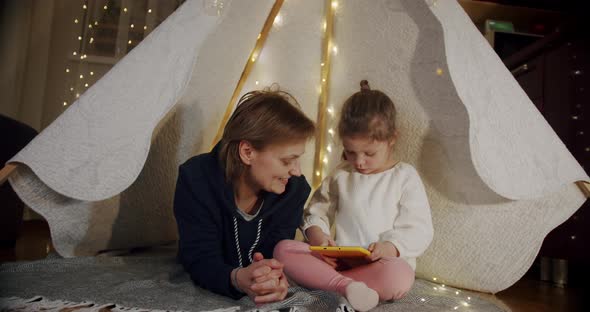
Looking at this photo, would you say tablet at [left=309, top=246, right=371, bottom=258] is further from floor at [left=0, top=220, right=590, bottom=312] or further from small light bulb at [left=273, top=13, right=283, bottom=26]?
small light bulb at [left=273, top=13, right=283, bottom=26]

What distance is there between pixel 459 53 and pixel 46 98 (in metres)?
2.02

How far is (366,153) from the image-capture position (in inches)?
43.3

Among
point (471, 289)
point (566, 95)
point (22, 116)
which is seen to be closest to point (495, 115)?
point (471, 289)

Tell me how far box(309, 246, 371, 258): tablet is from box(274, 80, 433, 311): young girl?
0.05 meters

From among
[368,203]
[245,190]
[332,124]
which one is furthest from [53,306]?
[332,124]

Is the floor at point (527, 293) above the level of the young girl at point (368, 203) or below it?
below

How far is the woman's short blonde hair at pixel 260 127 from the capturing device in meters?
0.98

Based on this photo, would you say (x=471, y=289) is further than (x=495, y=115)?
Yes

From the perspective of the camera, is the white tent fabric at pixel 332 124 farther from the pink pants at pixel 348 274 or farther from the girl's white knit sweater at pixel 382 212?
the pink pants at pixel 348 274

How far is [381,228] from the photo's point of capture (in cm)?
107

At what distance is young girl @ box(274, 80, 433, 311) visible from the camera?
0.94m

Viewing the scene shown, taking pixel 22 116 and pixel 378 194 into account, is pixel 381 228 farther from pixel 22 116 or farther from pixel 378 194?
pixel 22 116

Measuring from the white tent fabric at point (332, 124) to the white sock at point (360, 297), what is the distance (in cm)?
38

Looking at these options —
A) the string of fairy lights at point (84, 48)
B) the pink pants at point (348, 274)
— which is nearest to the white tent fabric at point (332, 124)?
the pink pants at point (348, 274)
